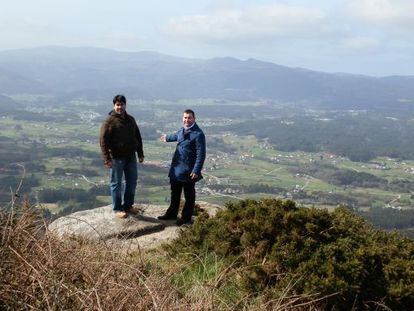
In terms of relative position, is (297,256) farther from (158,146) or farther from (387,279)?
(158,146)

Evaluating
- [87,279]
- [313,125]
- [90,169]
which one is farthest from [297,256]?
[313,125]

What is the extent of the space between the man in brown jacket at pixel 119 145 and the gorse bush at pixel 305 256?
7.55ft

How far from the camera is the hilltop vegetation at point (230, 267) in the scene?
316 centimetres

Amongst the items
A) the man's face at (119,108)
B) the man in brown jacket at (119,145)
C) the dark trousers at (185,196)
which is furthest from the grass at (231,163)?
the man's face at (119,108)

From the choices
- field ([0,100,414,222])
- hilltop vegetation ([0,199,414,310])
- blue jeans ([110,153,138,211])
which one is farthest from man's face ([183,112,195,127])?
field ([0,100,414,222])

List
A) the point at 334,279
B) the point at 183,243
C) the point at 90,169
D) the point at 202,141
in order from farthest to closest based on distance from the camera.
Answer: the point at 90,169
the point at 202,141
the point at 183,243
the point at 334,279

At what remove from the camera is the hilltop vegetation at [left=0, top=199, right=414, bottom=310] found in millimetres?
3162

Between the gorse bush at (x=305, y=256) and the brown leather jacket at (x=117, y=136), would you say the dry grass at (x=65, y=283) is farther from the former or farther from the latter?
the brown leather jacket at (x=117, y=136)

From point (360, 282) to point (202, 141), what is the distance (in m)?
3.84

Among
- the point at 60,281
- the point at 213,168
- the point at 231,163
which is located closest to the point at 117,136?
the point at 60,281

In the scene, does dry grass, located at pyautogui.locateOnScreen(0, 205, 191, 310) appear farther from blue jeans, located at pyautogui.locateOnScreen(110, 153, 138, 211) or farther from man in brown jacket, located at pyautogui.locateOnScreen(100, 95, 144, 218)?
blue jeans, located at pyautogui.locateOnScreen(110, 153, 138, 211)

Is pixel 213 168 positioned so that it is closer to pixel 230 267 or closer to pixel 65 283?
pixel 230 267

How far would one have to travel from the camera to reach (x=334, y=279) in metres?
5.34

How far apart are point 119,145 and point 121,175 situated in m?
0.57
